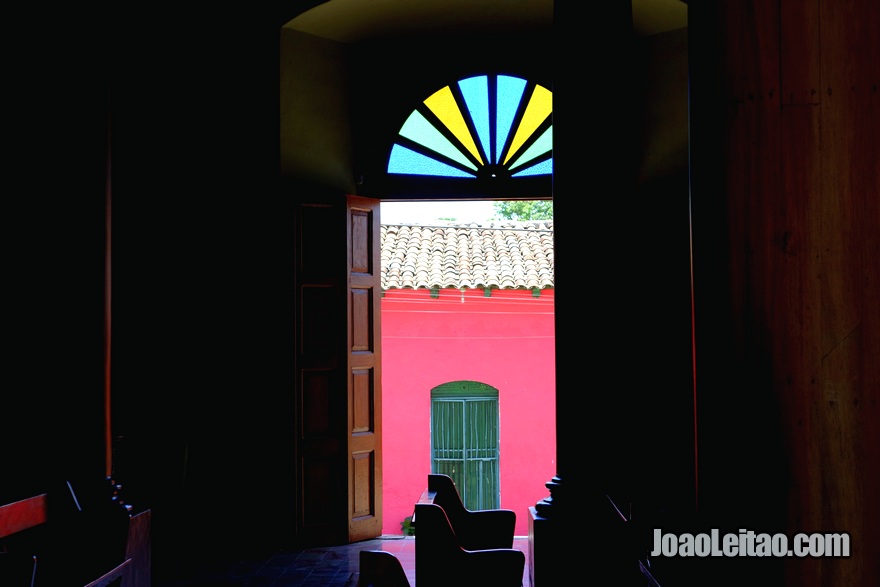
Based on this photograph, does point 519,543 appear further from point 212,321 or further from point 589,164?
point 589,164

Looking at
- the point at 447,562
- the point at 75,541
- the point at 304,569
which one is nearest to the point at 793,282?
the point at 447,562

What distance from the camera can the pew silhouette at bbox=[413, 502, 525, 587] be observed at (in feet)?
10.6

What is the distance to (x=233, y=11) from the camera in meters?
5.74

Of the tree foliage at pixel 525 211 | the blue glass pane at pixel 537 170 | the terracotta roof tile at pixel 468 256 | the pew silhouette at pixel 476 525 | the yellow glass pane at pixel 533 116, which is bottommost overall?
the pew silhouette at pixel 476 525

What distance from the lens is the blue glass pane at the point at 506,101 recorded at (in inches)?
255

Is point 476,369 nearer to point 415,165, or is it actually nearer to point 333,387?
point 415,165

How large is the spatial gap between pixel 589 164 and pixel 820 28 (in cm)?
155

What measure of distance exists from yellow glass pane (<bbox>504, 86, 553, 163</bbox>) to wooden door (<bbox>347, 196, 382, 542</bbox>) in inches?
55.7

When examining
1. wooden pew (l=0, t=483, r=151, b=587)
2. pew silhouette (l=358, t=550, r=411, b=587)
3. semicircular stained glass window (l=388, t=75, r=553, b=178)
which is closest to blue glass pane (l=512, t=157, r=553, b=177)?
semicircular stained glass window (l=388, t=75, r=553, b=178)

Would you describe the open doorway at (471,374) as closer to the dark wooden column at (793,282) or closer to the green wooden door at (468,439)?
the green wooden door at (468,439)

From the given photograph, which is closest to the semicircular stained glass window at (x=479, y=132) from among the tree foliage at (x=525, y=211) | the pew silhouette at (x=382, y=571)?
the pew silhouette at (x=382, y=571)

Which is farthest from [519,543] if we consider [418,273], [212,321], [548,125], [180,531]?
[418,273]

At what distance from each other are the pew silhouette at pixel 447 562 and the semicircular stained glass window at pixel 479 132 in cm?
386

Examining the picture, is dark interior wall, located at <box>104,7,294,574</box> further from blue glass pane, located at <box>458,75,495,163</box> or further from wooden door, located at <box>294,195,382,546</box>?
blue glass pane, located at <box>458,75,495,163</box>
